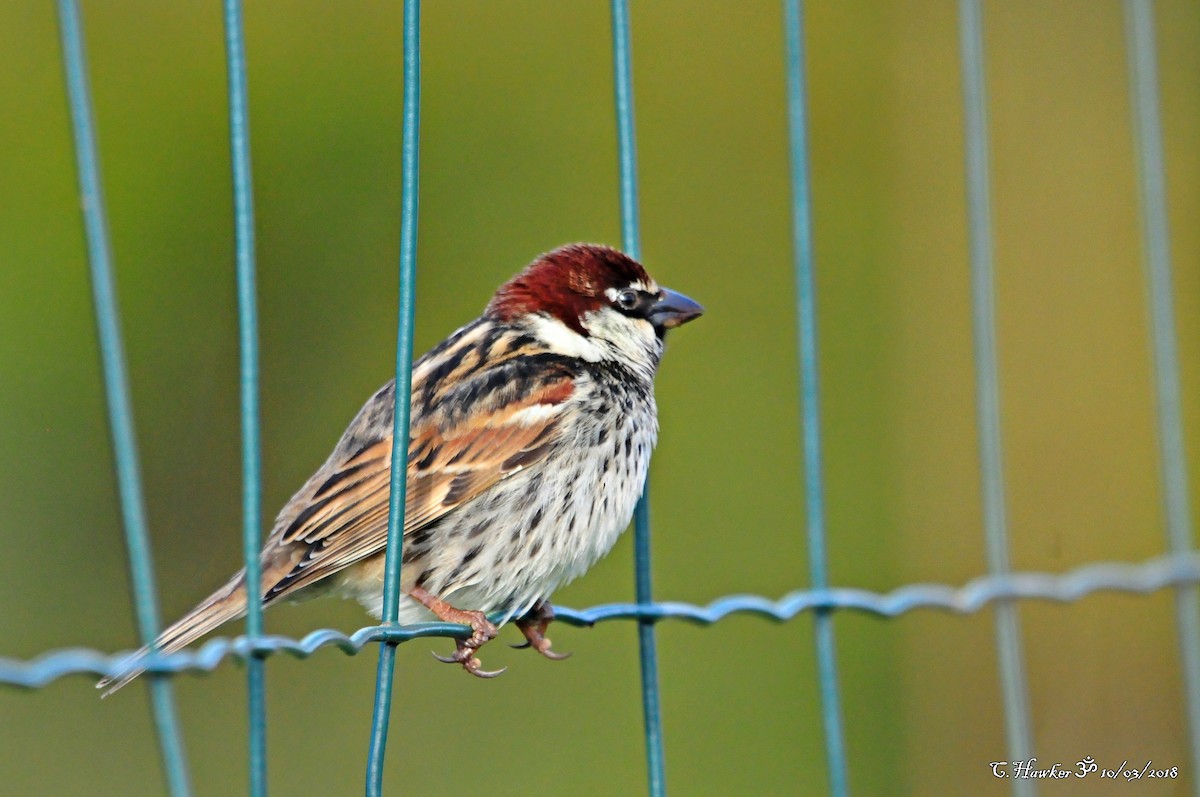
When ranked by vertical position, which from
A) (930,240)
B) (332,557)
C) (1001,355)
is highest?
(930,240)

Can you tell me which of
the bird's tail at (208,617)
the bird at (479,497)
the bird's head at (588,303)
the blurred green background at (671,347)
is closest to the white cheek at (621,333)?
the bird's head at (588,303)

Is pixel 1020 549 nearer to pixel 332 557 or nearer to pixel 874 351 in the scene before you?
pixel 874 351

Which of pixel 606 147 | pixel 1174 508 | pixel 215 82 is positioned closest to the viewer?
pixel 1174 508

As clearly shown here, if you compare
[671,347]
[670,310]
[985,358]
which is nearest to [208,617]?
[670,310]

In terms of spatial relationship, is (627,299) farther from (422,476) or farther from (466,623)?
(466,623)

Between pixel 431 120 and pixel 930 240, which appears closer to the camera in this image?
pixel 431 120

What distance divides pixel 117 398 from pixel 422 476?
1315mm

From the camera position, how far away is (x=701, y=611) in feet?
9.02

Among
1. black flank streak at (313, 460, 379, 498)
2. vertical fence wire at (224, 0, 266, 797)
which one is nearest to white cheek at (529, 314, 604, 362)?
black flank streak at (313, 460, 379, 498)

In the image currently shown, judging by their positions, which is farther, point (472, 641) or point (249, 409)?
point (472, 641)

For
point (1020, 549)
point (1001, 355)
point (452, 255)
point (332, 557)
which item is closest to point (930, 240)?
point (1001, 355)

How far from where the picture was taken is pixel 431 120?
6.23 metres

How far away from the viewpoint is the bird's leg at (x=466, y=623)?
2.84m

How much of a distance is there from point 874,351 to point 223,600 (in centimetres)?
431
